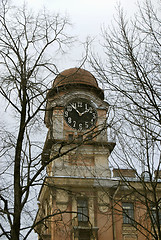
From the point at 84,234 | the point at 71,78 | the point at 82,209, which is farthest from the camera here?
the point at 82,209

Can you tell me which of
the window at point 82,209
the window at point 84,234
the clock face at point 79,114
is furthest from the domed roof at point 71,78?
the clock face at point 79,114

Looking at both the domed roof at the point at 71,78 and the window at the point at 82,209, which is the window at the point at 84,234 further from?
the domed roof at the point at 71,78

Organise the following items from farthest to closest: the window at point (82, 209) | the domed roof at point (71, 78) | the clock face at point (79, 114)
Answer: the clock face at point (79, 114)
the window at point (82, 209)
the domed roof at point (71, 78)

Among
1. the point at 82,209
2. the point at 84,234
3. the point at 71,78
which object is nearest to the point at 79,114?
the point at 82,209

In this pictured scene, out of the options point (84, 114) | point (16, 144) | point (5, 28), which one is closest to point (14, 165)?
point (16, 144)

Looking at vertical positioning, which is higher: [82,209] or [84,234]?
[82,209]

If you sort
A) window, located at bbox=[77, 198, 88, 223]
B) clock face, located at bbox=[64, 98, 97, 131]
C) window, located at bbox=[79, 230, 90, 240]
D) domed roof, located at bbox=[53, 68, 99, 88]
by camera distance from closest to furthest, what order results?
domed roof, located at bbox=[53, 68, 99, 88] < window, located at bbox=[79, 230, 90, 240] < window, located at bbox=[77, 198, 88, 223] < clock face, located at bbox=[64, 98, 97, 131]

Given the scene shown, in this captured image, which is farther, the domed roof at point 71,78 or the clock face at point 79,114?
the clock face at point 79,114

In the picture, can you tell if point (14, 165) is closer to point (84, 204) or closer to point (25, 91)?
point (25, 91)

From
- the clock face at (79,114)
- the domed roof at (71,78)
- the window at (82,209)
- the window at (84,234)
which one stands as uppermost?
the clock face at (79,114)

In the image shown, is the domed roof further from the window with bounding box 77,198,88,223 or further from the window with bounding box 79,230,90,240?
the window with bounding box 77,198,88,223

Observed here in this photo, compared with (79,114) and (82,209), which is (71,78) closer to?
(82,209)

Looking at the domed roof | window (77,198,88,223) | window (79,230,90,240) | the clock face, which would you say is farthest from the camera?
the clock face

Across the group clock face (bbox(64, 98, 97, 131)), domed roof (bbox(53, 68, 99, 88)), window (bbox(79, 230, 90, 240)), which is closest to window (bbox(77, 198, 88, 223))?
window (bbox(79, 230, 90, 240))
